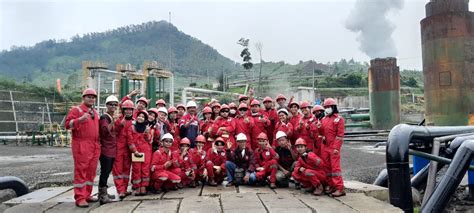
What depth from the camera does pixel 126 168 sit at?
19.9 feet

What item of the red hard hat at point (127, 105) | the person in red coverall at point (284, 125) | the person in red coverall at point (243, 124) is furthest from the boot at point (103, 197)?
the person in red coverall at point (284, 125)

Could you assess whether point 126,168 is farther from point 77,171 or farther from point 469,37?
point 469,37

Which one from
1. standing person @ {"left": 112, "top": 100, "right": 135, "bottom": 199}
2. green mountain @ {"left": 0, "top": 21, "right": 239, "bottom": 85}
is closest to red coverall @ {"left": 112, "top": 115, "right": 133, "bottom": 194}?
standing person @ {"left": 112, "top": 100, "right": 135, "bottom": 199}

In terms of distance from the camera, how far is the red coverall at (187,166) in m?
→ 6.64

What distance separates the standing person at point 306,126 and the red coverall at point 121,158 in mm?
A: 2817

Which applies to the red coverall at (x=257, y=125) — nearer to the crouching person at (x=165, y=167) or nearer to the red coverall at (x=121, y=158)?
the crouching person at (x=165, y=167)

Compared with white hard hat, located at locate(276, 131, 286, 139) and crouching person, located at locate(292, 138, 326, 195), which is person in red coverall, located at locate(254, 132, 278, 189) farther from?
crouching person, located at locate(292, 138, 326, 195)

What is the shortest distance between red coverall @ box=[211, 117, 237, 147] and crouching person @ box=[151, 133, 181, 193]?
3.42ft

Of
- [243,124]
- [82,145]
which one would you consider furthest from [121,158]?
[243,124]

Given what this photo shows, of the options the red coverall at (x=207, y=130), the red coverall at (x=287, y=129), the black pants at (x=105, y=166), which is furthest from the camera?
the red coverall at (x=207, y=130)

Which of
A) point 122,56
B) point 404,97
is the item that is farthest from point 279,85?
point 122,56

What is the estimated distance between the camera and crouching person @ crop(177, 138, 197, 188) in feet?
21.8

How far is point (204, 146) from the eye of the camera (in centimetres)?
731

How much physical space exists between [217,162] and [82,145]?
2.39 m
